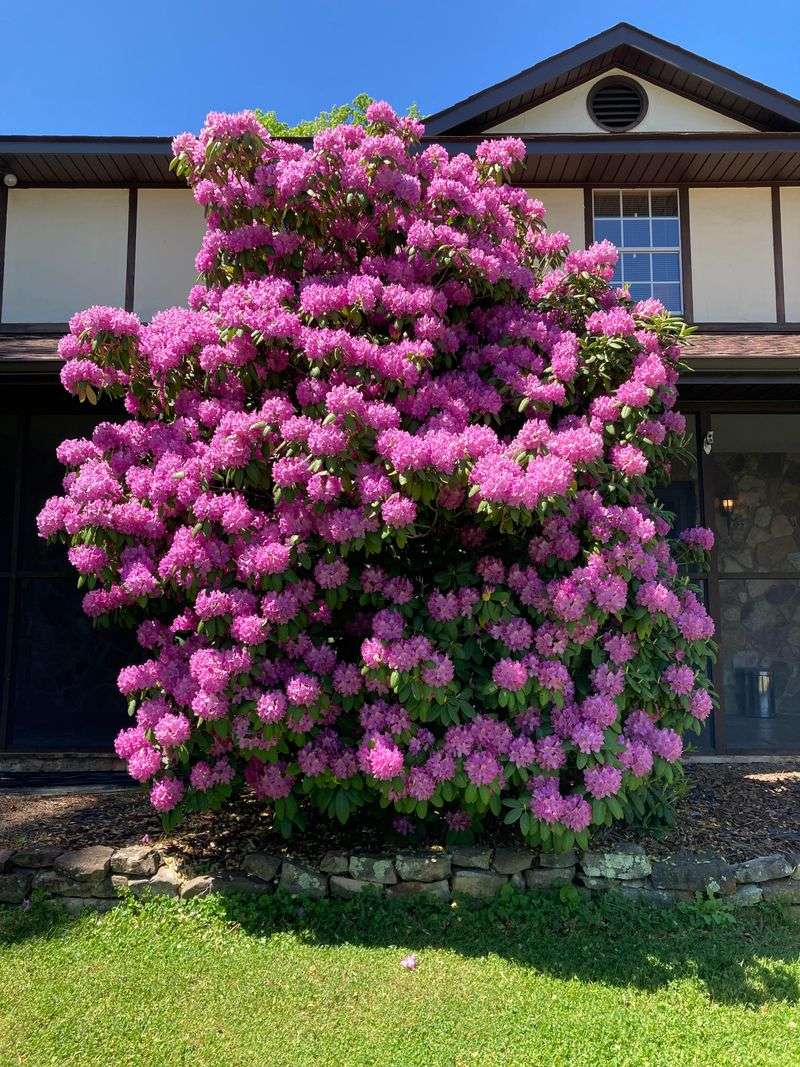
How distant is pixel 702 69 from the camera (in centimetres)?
756

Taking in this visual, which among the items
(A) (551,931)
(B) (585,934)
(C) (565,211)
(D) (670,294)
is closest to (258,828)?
(A) (551,931)

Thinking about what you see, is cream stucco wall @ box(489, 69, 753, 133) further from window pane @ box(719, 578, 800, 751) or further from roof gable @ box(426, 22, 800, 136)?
window pane @ box(719, 578, 800, 751)

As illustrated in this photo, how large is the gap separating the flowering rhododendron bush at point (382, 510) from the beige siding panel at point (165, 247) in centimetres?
342

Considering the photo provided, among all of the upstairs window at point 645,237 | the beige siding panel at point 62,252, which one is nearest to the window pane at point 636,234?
the upstairs window at point 645,237

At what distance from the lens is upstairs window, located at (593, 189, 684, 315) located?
748 centimetres

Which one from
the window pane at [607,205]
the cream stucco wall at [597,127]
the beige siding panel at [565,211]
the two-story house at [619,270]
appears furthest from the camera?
the cream stucco wall at [597,127]

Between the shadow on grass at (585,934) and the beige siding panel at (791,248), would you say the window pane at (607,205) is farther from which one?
the shadow on grass at (585,934)

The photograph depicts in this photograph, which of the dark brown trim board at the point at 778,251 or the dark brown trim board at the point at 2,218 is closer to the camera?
the dark brown trim board at the point at 778,251

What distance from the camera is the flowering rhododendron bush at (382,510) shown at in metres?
3.48

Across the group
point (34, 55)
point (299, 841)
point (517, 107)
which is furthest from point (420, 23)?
point (299, 841)

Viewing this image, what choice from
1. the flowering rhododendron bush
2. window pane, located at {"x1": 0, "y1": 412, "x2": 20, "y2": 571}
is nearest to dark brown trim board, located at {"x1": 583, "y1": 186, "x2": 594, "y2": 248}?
the flowering rhododendron bush

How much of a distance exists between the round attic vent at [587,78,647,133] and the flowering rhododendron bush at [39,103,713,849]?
4.50m

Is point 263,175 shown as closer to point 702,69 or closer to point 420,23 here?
point 702,69

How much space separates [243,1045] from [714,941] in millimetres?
2092
